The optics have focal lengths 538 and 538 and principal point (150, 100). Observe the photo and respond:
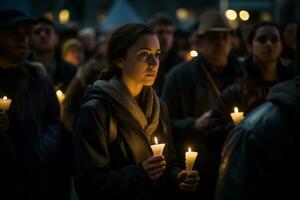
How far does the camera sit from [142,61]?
3.87 meters

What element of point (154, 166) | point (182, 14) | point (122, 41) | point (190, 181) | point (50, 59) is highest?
point (182, 14)

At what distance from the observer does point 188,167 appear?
139 inches

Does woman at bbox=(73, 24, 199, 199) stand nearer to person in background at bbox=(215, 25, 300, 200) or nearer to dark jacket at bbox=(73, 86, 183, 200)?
dark jacket at bbox=(73, 86, 183, 200)

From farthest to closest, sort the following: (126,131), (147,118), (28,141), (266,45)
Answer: (266,45), (28,141), (147,118), (126,131)

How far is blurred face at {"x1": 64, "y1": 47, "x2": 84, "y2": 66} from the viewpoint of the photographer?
34.7ft

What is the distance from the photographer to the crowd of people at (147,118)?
2076 millimetres

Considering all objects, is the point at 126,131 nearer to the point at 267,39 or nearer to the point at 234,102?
the point at 234,102

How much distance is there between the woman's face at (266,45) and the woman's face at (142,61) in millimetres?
1863

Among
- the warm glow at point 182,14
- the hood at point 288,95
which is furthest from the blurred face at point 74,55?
the warm glow at point 182,14

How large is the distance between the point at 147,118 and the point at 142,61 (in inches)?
16.2

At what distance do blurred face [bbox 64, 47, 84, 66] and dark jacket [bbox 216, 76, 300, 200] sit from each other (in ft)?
28.6

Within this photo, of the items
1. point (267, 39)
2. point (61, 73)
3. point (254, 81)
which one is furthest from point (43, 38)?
point (254, 81)

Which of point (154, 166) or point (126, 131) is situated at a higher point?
point (126, 131)

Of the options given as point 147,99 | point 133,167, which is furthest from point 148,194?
point 147,99
